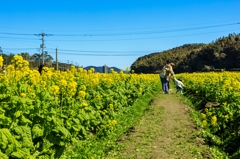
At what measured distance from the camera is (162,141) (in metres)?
7.99

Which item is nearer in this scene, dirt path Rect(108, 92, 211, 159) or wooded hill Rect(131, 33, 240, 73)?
dirt path Rect(108, 92, 211, 159)

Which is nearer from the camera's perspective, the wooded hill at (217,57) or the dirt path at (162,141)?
the dirt path at (162,141)

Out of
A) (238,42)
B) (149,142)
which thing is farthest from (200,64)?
(149,142)

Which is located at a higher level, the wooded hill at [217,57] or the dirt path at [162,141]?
the wooded hill at [217,57]

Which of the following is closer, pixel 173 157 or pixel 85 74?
pixel 173 157

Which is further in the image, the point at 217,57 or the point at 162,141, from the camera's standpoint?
the point at 217,57

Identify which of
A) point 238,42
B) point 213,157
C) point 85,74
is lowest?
point 213,157

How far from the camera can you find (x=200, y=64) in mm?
74250

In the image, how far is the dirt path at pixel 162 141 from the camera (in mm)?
6968

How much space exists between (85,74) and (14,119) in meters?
8.09

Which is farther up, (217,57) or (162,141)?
(217,57)

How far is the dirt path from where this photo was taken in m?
6.97

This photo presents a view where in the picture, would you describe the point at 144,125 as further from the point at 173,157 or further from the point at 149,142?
the point at 173,157

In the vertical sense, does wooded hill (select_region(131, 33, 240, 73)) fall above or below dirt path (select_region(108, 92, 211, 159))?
above
